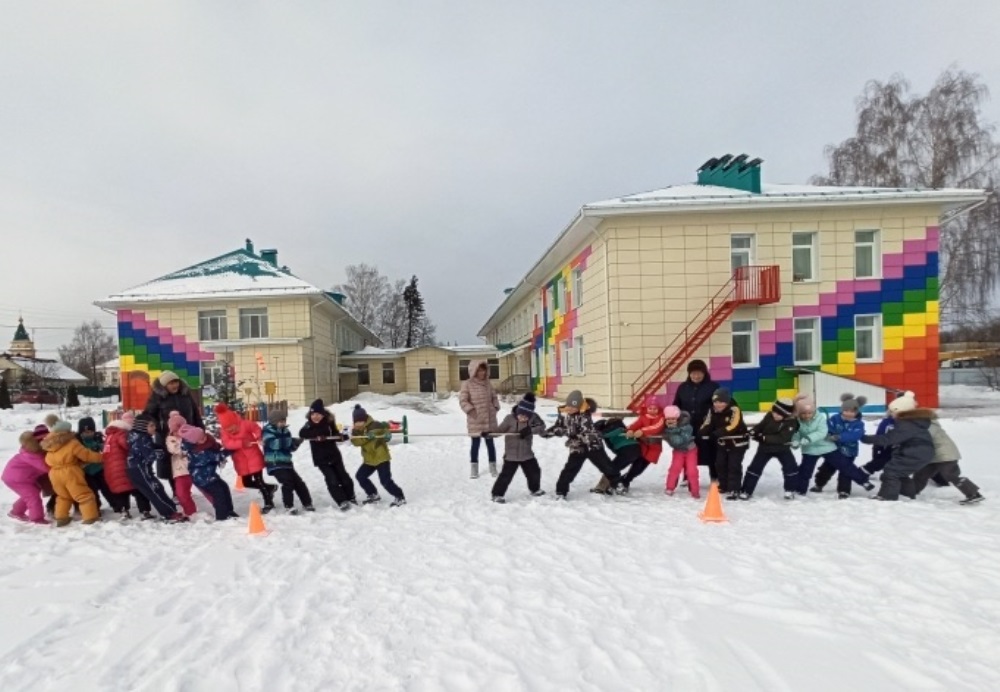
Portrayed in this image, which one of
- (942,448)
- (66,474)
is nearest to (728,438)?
(942,448)

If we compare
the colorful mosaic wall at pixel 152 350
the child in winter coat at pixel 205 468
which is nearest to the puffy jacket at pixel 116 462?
the child in winter coat at pixel 205 468

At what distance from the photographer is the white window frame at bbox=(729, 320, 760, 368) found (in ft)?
52.0

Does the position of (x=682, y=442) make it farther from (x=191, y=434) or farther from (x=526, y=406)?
(x=191, y=434)

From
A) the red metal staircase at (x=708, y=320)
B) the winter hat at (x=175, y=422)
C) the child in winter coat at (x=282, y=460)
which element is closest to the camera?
the winter hat at (x=175, y=422)

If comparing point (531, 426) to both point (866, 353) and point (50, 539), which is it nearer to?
point (50, 539)

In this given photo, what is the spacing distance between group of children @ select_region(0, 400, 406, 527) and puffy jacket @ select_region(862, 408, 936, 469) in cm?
582

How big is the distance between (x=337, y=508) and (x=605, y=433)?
3.43 metres

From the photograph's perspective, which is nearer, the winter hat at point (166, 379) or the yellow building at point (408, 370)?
the winter hat at point (166, 379)

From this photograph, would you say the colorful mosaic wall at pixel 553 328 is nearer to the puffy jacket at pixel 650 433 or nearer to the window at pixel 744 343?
the window at pixel 744 343

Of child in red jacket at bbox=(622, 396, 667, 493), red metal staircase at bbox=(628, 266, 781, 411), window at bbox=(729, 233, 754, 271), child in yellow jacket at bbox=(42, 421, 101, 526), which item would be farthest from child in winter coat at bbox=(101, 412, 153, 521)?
window at bbox=(729, 233, 754, 271)

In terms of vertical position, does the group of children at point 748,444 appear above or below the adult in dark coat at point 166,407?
below

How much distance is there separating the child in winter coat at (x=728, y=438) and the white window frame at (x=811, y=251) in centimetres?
1164

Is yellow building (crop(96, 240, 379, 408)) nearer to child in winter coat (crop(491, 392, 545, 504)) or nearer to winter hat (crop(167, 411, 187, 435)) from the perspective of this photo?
winter hat (crop(167, 411, 187, 435))

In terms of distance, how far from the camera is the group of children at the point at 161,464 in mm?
5855
